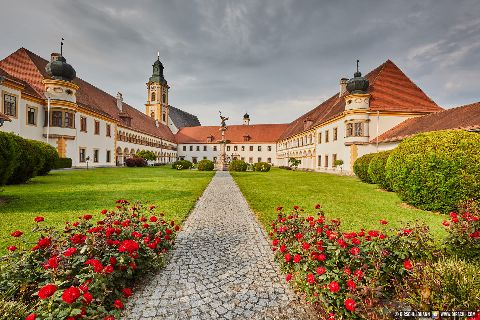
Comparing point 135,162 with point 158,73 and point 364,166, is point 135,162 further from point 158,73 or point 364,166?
point 158,73

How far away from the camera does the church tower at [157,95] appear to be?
65.6 m

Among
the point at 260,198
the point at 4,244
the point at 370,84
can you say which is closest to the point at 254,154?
the point at 370,84

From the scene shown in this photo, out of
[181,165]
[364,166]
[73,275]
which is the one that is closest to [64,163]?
[181,165]

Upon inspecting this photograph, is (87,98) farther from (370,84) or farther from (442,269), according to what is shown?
(442,269)

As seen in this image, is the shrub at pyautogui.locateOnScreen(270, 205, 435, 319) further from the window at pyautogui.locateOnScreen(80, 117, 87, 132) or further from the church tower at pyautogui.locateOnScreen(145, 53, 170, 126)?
the church tower at pyautogui.locateOnScreen(145, 53, 170, 126)

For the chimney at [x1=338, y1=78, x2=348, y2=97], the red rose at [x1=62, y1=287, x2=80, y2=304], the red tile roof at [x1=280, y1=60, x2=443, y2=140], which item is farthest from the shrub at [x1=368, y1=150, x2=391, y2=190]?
the chimney at [x1=338, y1=78, x2=348, y2=97]

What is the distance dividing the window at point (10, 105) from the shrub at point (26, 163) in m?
11.0

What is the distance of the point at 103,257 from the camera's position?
3354 mm

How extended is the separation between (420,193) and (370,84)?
23263mm

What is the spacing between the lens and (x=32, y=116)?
80.0 ft

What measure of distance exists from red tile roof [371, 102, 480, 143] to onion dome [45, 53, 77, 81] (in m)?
34.2

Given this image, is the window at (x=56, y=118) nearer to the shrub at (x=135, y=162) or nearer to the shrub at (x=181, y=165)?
the shrub at (x=135, y=162)

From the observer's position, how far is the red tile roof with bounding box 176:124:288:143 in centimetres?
6406

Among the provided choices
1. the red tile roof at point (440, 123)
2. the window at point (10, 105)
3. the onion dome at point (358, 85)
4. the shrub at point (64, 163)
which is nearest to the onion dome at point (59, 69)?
the window at point (10, 105)
